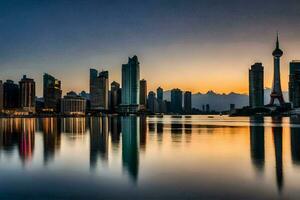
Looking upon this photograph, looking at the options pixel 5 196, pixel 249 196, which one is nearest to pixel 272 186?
pixel 249 196

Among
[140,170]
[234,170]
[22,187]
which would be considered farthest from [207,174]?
[22,187]

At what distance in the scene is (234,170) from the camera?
27859 mm

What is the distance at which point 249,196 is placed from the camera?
19.4 meters

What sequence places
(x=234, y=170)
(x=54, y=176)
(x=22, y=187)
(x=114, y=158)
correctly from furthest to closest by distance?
1. (x=114, y=158)
2. (x=234, y=170)
3. (x=54, y=176)
4. (x=22, y=187)

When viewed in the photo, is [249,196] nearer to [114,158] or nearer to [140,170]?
[140,170]

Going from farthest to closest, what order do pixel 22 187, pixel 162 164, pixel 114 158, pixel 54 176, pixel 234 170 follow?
1. pixel 114 158
2. pixel 162 164
3. pixel 234 170
4. pixel 54 176
5. pixel 22 187

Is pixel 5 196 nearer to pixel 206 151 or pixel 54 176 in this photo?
pixel 54 176

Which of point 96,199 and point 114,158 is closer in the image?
point 96,199

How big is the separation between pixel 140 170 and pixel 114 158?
6.28m

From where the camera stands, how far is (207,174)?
86.4 feet

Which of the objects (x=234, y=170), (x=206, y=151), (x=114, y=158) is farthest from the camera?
(x=206, y=151)

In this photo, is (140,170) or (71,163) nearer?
(140,170)

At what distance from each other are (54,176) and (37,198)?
257 inches

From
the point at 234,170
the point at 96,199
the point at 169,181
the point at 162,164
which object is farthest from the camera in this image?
the point at 162,164
